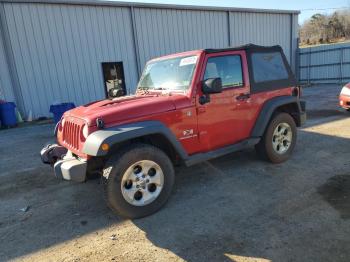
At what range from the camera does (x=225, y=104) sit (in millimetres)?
4285

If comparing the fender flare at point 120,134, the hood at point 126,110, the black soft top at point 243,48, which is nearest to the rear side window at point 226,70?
the black soft top at point 243,48

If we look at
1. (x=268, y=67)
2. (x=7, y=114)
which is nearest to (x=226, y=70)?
(x=268, y=67)

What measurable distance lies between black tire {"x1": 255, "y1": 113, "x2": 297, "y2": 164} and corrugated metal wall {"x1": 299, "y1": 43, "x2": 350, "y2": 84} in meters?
16.1

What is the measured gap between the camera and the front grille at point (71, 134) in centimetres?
366

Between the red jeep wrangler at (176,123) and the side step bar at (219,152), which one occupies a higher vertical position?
the red jeep wrangler at (176,123)

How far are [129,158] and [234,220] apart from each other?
1.40m

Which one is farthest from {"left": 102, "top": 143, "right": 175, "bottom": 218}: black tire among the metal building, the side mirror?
the metal building

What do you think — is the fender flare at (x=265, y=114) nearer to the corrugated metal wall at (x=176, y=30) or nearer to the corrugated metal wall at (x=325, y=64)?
the corrugated metal wall at (x=176, y=30)

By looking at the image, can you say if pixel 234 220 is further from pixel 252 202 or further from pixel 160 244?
pixel 160 244

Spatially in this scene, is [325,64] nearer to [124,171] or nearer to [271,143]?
[271,143]

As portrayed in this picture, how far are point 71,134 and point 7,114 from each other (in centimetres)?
844

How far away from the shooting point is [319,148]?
19.1 feet

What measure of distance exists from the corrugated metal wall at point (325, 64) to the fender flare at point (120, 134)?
18.5 meters

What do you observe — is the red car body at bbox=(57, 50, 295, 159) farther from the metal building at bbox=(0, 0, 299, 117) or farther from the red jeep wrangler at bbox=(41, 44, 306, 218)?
the metal building at bbox=(0, 0, 299, 117)
